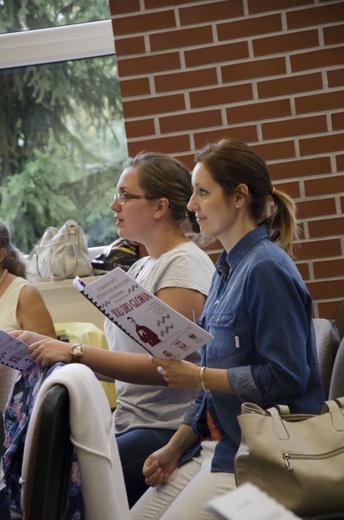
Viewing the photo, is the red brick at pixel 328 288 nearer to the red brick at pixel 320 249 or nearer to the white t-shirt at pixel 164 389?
the red brick at pixel 320 249

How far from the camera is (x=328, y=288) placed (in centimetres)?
354

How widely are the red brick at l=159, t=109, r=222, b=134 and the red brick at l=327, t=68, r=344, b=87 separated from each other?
48cm

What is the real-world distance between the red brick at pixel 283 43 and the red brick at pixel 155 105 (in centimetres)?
38

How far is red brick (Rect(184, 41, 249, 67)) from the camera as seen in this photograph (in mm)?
3516

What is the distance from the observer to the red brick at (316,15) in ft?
11.4

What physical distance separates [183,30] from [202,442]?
1.85m

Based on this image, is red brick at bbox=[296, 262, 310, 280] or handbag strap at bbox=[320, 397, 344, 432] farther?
red brick at bbox=[296, 262, 310, 280]

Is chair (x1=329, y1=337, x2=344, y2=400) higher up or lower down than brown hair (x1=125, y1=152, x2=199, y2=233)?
lower down

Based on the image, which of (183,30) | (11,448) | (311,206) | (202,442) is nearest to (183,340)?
(202,442)

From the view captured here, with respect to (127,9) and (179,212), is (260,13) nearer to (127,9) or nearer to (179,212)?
(127,9)

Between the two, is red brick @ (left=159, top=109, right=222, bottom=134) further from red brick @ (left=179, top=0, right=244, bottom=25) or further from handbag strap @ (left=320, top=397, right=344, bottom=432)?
handbag strap @ (left=320, top=397, right=344, bottom=432)

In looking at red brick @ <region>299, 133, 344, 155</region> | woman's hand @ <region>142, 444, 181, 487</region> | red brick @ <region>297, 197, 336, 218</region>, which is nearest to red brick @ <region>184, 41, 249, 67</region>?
red brick @ <region>299, 133, 344, 155</region>

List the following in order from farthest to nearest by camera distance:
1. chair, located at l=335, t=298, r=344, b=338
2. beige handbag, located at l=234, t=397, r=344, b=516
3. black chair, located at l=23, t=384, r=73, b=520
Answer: chair, located at l=335, t=298, r=344, b=338
black chair, located at l=23, t=384, r=73, b=520
beige handbag, located at l=234, t=397, r=344, b=516

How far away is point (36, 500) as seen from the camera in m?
1.89
